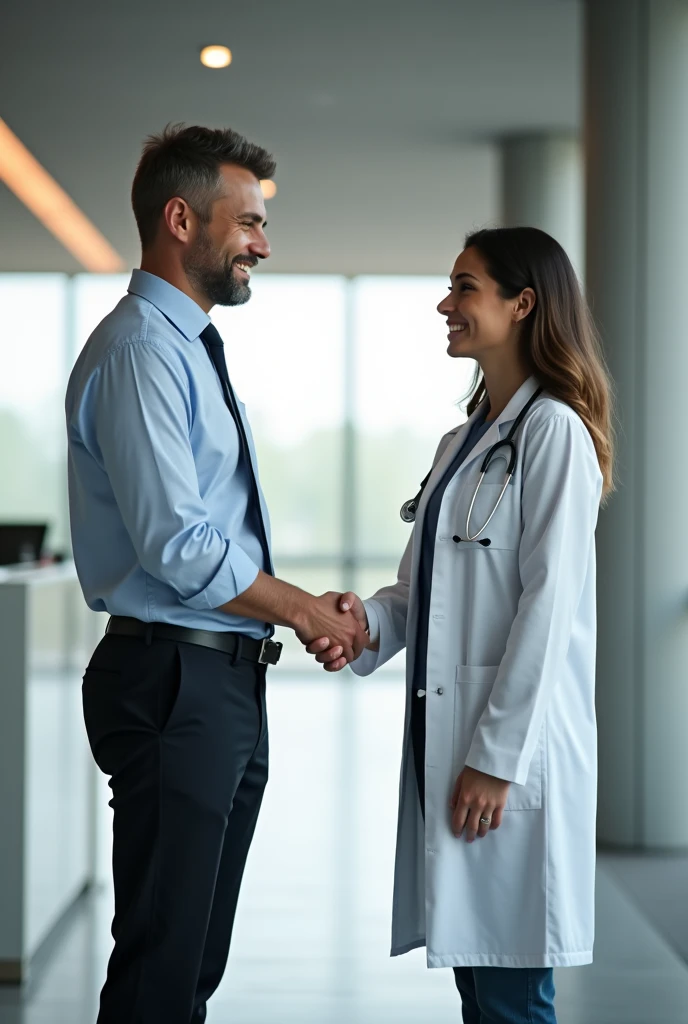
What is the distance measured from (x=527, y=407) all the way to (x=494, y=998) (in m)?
0.99

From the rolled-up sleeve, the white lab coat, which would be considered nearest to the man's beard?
the rolled-up sleeve

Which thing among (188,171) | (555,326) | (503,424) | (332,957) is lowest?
(332,957)

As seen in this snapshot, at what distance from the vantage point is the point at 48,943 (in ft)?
11.0

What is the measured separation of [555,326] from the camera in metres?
1.99

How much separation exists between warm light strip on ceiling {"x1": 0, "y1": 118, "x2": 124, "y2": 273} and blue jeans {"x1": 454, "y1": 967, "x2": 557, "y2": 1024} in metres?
6.06

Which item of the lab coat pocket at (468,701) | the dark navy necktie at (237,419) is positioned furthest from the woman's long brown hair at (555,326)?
the dark navy necktie at (237,419)

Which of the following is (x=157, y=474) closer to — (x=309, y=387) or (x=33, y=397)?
(x=309, y=387)

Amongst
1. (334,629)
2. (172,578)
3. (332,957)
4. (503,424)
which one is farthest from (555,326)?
(332,957)

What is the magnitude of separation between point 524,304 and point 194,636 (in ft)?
2.73

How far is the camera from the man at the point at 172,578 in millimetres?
1873

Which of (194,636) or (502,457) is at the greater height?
(502,457)

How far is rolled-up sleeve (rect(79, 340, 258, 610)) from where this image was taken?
185 centimetres

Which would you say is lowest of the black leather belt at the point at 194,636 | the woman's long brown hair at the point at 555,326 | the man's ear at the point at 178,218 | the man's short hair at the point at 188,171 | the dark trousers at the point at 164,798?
the dark trousers at the point at 164,798

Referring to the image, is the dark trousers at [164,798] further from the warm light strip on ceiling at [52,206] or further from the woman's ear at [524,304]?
the warm light strip on ceiling at [52,206]
